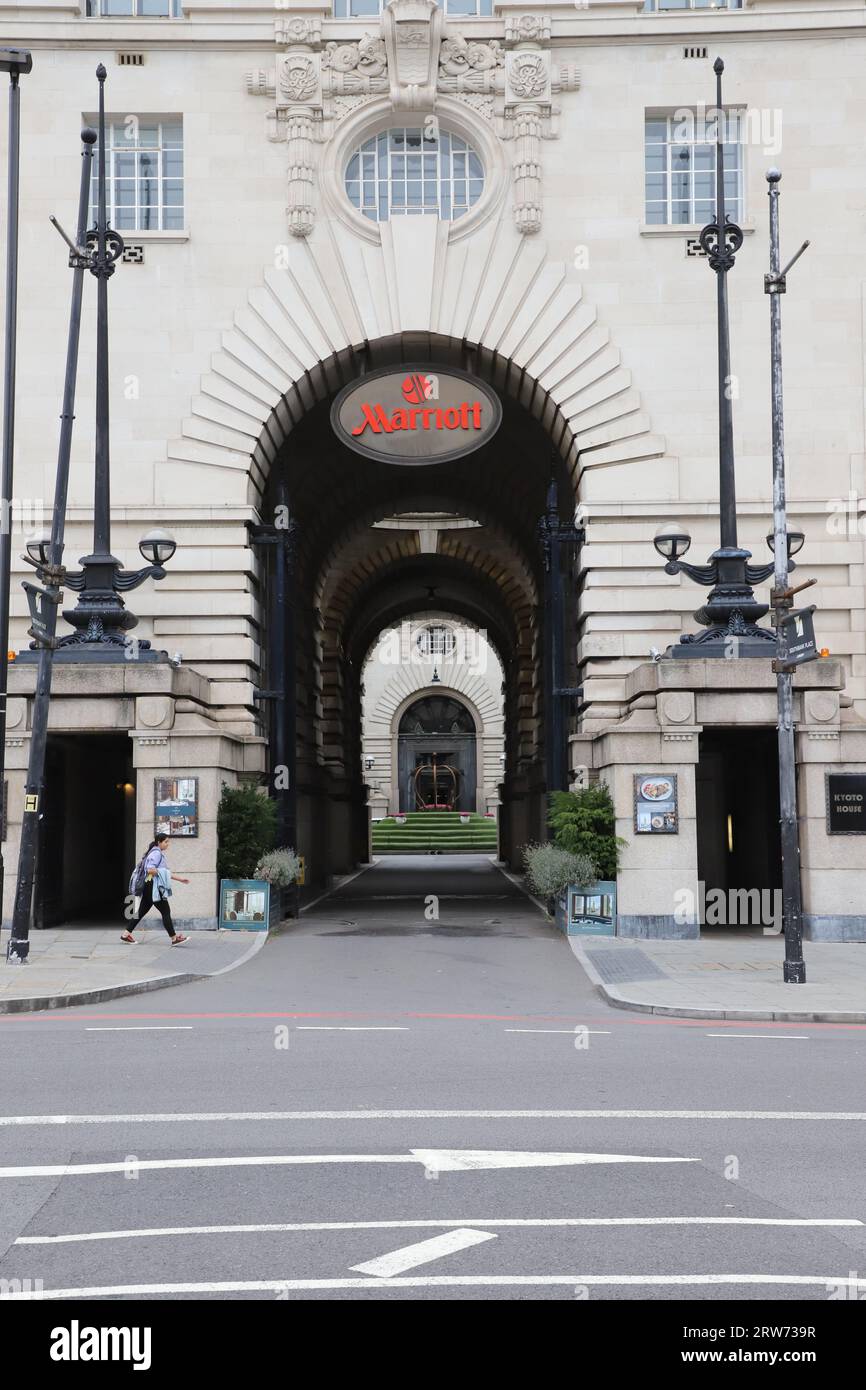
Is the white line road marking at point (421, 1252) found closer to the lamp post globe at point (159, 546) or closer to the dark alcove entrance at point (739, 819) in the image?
the lamp post globe at point (159, 546)

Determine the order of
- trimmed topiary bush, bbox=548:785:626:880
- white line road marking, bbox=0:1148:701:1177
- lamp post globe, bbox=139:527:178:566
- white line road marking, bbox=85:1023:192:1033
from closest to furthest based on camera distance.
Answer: white line road marking, bbox=0:1148:701:1177
white line road marking, bbox=85:1023:192:1033
trimmed topiary bush, bbox=548:785:626:880
lamp post globe, bbox=139:527:178:566

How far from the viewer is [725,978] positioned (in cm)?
1848

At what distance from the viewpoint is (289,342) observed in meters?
28.1

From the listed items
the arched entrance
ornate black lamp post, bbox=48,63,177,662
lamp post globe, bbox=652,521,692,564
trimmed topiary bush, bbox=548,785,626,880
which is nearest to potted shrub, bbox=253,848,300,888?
ornate black lamp post, bbox=48,63,177,662

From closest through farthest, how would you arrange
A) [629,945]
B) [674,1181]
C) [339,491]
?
[674,1181] → [629,945] → [339,491]

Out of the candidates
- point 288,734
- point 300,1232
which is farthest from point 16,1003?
point 288,734

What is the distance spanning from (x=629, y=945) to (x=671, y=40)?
18804mm

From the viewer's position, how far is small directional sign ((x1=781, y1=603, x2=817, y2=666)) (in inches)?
A: 725

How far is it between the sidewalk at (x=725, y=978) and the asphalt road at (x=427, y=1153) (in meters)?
0.58

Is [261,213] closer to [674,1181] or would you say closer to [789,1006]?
[789,1006]

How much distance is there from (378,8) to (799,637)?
1826cm

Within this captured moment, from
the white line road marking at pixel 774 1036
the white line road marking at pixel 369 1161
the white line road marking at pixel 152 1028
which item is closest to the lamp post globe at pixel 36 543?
the white line road marking at pixel 152 1028

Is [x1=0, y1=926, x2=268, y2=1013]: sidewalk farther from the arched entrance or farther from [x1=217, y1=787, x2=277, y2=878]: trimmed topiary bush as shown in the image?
the arched entrance

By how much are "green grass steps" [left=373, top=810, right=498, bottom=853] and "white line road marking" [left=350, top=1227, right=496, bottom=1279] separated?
63817 mm
